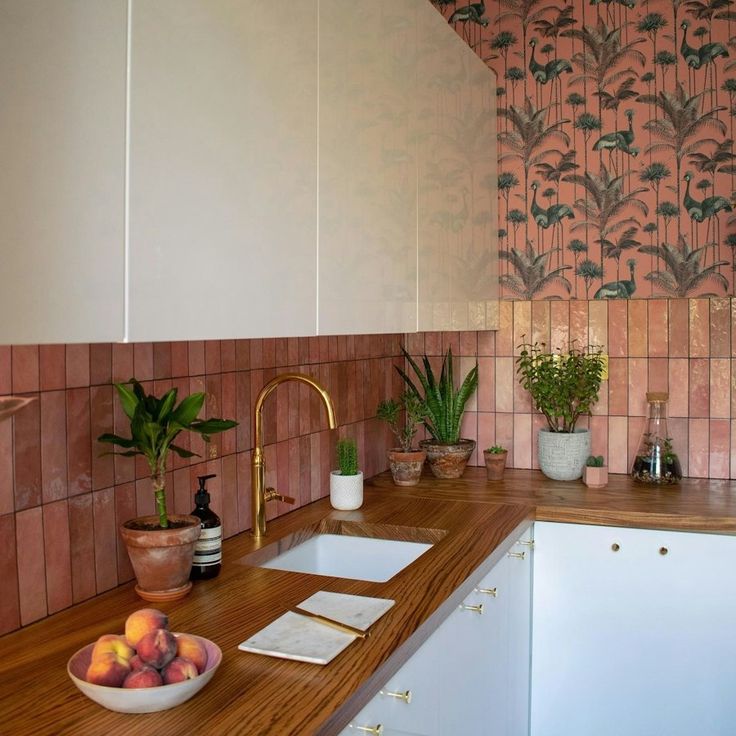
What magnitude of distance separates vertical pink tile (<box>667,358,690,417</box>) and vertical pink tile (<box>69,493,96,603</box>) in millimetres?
2074

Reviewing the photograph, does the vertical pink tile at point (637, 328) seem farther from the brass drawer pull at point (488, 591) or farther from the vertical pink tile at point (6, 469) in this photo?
Answer: the vertical pink tile at point (6, 469)

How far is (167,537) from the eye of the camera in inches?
59.2

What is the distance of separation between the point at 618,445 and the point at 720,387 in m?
0.39

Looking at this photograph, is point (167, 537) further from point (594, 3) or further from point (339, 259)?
point (594, 3)

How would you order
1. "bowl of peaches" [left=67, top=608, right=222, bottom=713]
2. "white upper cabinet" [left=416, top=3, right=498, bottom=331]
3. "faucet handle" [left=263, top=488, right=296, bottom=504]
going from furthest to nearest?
"white upper cabinet" [left=416, top=3, right=498, bottom=331] → "faucet handle" [left=263, top=488, right=296, bottom=504] → "bowl of peaches" [left=67, top=608, right=222, bottom=713]

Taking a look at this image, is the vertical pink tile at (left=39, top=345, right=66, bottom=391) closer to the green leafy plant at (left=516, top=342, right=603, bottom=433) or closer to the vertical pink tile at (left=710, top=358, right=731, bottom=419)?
the green leafy plant at (left=516, top=342, right=603, bottom=433)

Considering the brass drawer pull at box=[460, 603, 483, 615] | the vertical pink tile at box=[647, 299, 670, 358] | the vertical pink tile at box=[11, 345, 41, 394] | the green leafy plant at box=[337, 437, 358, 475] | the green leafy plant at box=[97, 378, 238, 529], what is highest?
the vertical pink tile at box=[647, 299, 670, 358]

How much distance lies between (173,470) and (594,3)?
2268 mm

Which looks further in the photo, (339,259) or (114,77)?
(339,259)

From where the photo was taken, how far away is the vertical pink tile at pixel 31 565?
55.8 inches

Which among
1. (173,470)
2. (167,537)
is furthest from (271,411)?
(167,537)

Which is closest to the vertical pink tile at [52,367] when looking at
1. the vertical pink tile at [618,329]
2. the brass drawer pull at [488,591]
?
the brass drawer pull at [488,591]

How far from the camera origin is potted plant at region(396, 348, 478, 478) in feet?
9.50

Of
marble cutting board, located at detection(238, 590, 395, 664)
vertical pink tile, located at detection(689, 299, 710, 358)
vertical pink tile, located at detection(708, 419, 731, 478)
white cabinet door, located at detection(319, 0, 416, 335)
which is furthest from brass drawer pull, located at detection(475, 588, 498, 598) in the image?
vertical pink tile, located at detection(689, 299, 710, 358)
